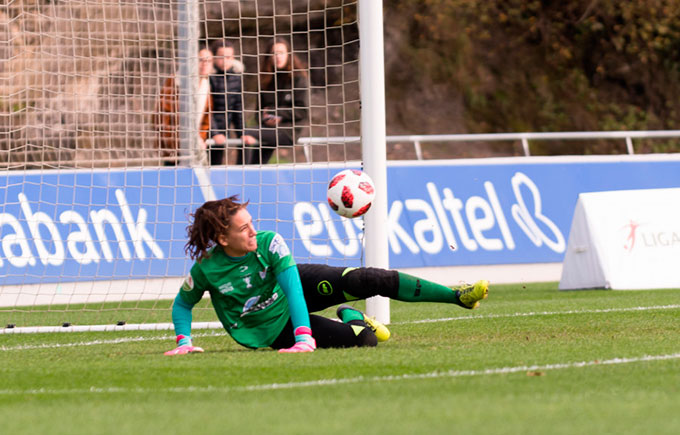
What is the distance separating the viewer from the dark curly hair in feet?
21.2

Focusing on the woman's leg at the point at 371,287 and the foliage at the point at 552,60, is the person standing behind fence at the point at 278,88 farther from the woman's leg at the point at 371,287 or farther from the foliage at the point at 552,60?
the foliage at the point at 552,60

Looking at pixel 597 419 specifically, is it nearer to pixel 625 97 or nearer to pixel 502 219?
pixel 502 219

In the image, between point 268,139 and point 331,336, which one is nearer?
point 331,336

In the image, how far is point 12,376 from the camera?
19.1ft

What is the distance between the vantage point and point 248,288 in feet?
21.6

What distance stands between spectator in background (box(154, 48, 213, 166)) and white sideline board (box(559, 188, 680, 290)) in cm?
377

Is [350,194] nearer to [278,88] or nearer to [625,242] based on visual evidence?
[278,88]

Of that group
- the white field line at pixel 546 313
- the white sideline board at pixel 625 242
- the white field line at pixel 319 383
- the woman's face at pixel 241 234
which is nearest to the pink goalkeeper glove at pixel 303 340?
the woman's face at pixel 241 234

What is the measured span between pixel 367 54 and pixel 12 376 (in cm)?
381

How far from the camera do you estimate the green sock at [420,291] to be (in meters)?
6.83

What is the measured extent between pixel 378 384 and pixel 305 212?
25.9ft

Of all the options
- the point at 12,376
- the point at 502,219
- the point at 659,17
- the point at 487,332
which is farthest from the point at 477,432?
the point at 659,17

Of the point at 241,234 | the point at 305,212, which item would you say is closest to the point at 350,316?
the point at 241,234

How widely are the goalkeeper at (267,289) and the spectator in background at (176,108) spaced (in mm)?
3965
